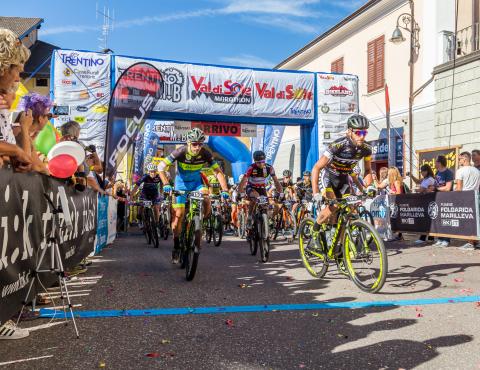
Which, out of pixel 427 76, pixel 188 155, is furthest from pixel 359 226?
pixel 427 76

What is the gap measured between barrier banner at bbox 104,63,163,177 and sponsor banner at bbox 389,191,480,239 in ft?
24.0

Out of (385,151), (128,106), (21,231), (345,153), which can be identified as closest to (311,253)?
(345,153)

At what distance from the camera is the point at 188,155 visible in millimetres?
7473

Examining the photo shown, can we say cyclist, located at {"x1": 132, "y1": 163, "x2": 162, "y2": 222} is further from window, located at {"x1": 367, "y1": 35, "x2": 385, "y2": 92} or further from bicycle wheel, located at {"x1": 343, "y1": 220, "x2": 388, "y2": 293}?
window, located at {"x1": 367, "y1": 35, "x2": 385, "y2": 92}

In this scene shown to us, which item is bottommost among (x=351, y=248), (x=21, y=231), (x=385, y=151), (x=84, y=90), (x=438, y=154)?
(x=351, y=248)

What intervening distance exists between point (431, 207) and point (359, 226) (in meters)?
6.58

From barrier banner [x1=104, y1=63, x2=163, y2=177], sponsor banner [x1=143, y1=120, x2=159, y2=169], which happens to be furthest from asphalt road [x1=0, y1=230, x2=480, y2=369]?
sponsor banner [x1=143, y1=120, x2=159, y2=169]

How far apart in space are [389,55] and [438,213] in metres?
11.3

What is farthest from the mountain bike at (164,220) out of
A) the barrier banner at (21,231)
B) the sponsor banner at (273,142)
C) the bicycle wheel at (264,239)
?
the sponsor banner at (273,142)

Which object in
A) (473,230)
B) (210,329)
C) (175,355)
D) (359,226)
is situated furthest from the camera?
(473,230)

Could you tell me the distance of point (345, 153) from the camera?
661 centimetres

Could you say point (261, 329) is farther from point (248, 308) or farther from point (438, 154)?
point (438, 154)

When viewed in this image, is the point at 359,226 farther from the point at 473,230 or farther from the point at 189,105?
the point at 189,105

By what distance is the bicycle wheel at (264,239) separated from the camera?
28.3ft
